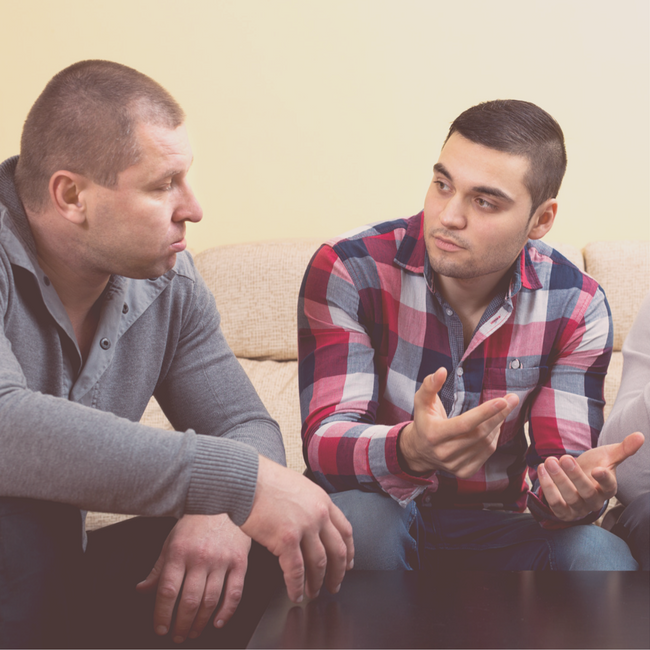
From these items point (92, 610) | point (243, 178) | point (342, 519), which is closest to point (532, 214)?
point (342, 519)

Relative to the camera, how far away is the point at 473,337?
46.5 inches

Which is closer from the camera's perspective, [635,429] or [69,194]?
[69,194]

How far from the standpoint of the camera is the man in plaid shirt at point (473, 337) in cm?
113

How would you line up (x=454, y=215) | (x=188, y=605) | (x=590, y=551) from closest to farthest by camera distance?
(x=188, y=605) → (x=590, y=551) → (x=454, y=215)

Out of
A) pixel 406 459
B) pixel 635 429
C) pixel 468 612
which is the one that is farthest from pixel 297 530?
pixel 635 429

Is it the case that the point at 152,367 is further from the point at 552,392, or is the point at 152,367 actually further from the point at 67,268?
the point at 552,392

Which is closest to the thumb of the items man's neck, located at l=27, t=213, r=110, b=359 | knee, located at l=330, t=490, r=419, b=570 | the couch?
knee, located at l=330, t=490, r=419, b=570

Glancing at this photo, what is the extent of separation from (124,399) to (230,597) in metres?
0.38

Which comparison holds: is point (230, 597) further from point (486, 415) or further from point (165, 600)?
point (486, 415)

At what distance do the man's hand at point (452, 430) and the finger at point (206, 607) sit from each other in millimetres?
325

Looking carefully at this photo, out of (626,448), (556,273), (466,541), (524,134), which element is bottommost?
(466,541)

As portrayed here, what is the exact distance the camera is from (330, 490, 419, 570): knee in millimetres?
1041

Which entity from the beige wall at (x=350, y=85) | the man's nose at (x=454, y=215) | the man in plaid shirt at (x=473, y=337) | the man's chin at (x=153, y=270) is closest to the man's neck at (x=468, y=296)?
the man in plaid shirt at (x=473, y=337)

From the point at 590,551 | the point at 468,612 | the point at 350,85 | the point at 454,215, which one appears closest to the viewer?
the point at 468,612
